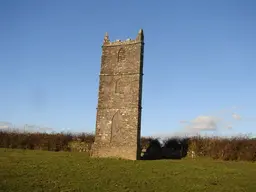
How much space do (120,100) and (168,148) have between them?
1041 cm

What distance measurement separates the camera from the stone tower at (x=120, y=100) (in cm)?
2589

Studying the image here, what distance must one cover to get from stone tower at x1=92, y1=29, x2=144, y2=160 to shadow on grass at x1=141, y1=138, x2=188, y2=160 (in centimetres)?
599

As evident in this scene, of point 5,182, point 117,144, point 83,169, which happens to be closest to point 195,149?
point 117,144

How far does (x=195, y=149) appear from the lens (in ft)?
103

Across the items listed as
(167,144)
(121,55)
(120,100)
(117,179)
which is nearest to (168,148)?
(167,144)

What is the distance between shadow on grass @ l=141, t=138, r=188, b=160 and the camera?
32.4 metres

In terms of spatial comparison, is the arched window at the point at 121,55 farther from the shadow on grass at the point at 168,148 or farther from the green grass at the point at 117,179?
the green grass at the point at 117,179

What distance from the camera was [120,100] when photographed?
26828 mm

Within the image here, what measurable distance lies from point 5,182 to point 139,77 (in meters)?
15.1

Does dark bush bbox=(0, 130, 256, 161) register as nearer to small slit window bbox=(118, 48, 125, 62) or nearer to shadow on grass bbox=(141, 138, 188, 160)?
shadow on grass bbox=(141, 138, 188, 160)

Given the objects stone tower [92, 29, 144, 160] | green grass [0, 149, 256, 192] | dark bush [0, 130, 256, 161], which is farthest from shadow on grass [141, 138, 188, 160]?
green grass [0, 149, 256, 192]

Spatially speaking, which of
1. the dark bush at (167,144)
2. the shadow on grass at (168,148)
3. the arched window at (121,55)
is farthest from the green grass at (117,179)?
the shadow on grass at (168,148)

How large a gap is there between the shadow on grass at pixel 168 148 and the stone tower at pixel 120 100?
19.7 feet

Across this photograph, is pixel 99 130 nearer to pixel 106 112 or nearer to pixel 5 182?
pixel 106 112
